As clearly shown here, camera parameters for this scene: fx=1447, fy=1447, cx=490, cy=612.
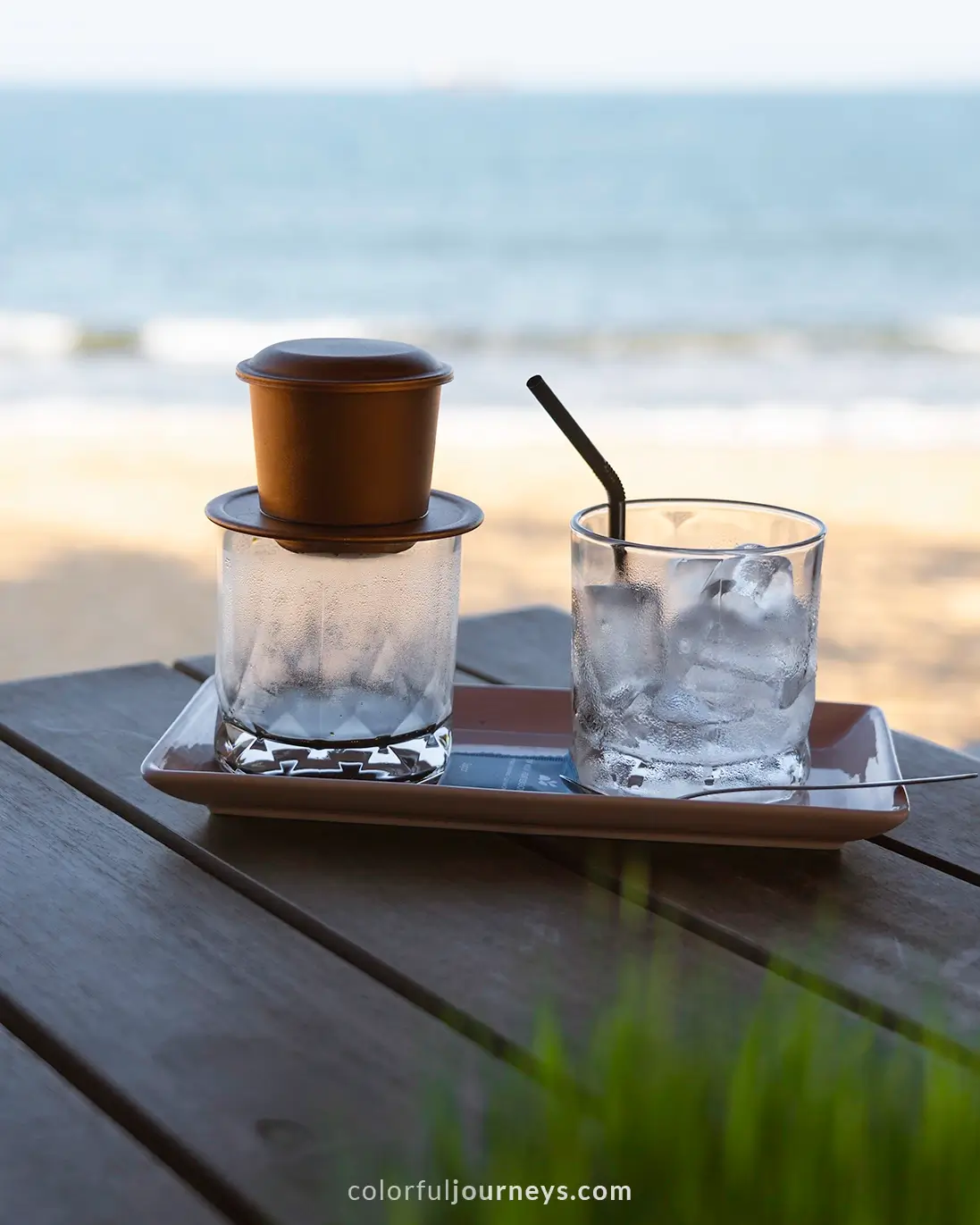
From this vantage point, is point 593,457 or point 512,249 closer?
point 593,457

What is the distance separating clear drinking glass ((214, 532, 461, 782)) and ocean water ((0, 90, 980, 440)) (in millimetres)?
5830

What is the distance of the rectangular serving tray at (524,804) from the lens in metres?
0.78

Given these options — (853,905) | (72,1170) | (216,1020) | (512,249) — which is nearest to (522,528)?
(853,905)

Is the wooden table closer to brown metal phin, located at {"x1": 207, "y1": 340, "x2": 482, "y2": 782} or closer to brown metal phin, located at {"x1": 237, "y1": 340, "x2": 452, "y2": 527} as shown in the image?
brown metal phin, located at {"x1": 207, "y1": 340, "x2": 482, "y2": 782}

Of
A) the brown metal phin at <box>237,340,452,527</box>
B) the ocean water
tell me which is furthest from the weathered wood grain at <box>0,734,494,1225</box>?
the ocean water

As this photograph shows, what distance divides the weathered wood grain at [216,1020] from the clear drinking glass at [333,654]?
0.32ft

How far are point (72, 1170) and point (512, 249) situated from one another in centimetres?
1381

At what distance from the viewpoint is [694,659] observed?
2.58 feet

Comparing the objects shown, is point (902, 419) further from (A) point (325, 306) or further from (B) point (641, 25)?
(B) point (641, 25)

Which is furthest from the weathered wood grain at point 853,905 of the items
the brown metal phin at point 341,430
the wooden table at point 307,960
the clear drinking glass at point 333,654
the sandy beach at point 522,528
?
the sandy beach at point 522,528

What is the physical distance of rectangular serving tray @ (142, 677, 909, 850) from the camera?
2.55 feet

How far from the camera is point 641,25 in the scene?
2616cm

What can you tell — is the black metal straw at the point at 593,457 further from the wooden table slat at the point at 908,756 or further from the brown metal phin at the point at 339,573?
the wooden table slat at the point at 908,756

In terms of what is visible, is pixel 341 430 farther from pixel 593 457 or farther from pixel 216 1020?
pixel 216 1020
